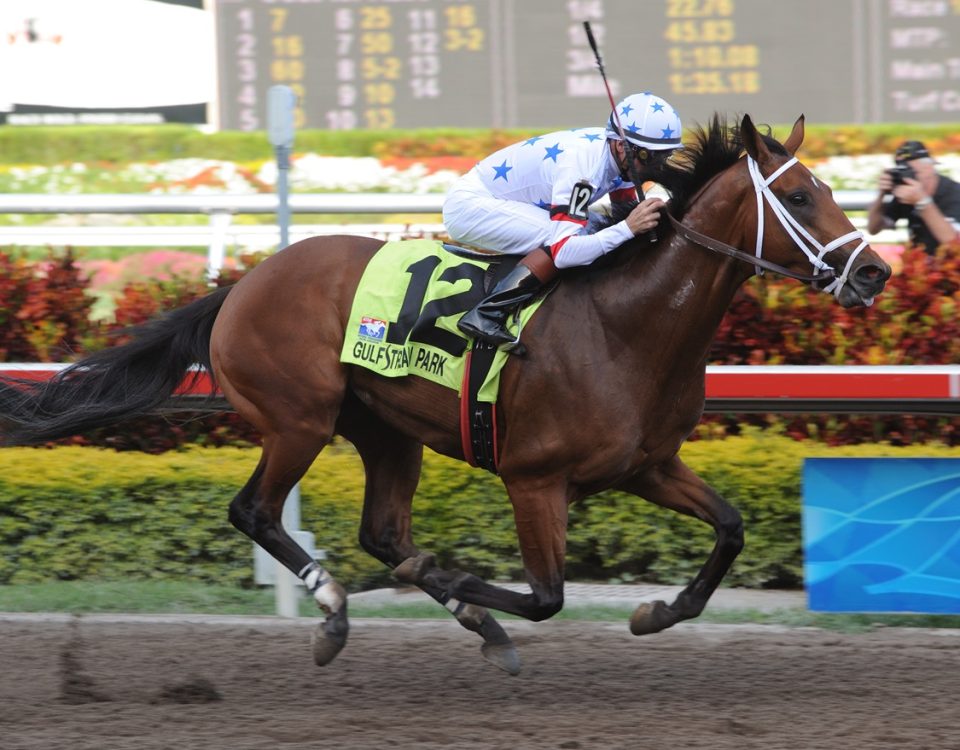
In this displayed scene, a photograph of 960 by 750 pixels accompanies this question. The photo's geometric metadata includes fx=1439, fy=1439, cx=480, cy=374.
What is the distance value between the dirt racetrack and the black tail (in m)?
0.73

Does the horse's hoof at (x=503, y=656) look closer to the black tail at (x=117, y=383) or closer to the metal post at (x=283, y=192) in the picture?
the black tail at (x=117, y=383)

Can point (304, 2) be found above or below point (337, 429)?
above

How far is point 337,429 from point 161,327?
73cm

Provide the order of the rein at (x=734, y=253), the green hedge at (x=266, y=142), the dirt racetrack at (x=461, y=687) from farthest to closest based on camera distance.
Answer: the green hedge at (x=266, y=142), the rein at (x=734, y=253), the dirt racetrack at (x=461, y=687)

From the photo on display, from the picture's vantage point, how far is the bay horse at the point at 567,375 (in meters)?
4.27

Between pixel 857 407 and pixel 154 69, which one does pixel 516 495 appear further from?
pixel 154 69

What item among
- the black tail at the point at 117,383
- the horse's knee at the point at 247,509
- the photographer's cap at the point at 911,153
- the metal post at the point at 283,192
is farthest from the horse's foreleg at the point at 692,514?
the photographer's cap at the point at 911,153

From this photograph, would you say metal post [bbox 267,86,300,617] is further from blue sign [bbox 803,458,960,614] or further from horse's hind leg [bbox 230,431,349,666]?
blue sign [bbox 803,458,960,614]

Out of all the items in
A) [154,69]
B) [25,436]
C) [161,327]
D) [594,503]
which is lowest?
[594,503]

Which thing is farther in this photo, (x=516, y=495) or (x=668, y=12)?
(x=668, y=12)

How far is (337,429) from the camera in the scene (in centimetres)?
508

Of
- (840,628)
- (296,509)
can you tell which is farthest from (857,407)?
(296,509)

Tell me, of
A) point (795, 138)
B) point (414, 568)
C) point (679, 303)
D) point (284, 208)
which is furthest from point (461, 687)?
point (284, 208)

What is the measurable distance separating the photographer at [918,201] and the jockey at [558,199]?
226 centimetres
